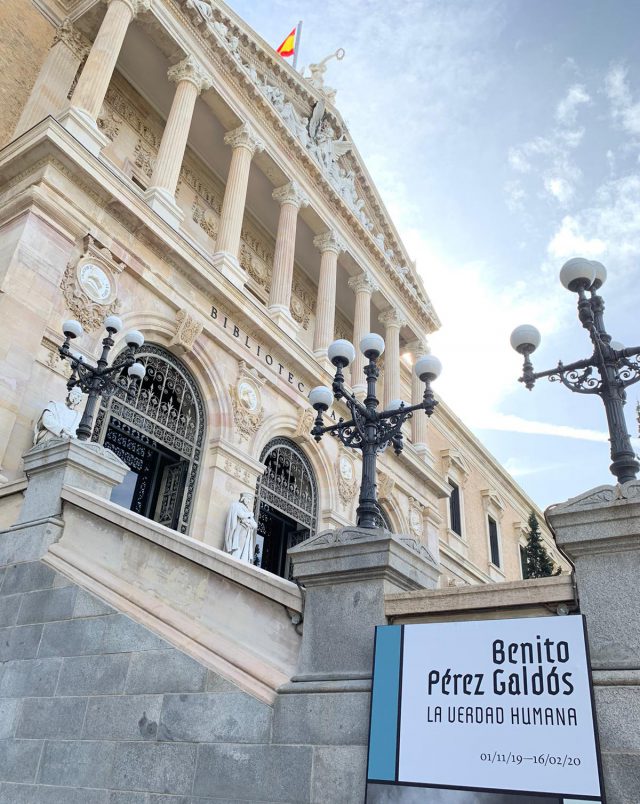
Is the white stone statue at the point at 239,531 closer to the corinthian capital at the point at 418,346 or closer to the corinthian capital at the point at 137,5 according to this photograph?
the corinthian capital at the point at 137,5

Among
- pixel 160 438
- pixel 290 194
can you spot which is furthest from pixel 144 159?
pixel 160 438

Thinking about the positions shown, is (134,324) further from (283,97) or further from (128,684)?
(283,97)

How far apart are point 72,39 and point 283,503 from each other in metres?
12.0

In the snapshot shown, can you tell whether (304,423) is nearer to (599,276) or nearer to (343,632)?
(599,276)

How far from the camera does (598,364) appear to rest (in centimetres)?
605

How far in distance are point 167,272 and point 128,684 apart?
376 inches

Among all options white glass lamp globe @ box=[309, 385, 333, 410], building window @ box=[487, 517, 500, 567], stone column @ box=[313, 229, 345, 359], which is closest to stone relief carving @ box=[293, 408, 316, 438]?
stone column @ box=[313, 229, 345, 359]

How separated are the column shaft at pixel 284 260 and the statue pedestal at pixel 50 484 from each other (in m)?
9.76

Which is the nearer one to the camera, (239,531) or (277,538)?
(239,531)

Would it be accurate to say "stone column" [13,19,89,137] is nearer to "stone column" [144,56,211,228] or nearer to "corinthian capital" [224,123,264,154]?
"stone column" [144,56,211,228]

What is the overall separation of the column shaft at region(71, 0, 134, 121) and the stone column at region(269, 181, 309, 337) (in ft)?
18.8

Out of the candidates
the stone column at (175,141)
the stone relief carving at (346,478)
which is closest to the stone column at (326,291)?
the stone relief carving at (346,478)

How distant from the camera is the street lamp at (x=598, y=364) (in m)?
5.23

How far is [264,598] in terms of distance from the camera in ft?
17.2
